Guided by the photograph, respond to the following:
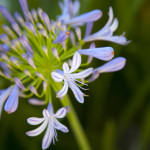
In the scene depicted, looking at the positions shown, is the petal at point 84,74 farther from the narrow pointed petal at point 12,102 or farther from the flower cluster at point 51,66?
the narrow pointed petal at point 12,102

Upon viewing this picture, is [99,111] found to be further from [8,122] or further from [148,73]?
[8,122]

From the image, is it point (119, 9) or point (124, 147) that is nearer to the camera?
point (119, 9)

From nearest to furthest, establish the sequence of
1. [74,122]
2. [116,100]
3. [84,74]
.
Result: [84,74], [74,122], [116,100]

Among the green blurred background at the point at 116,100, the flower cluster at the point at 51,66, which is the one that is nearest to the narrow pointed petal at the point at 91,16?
the flower cluster at the point at 51,66

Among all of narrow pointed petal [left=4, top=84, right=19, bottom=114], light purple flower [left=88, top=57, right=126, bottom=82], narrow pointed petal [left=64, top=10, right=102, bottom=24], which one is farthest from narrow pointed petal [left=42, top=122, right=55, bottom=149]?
narrow pointed petal [left=64, top=10, right=102, bottom=24]

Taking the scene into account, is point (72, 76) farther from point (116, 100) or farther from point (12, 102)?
point (116, 100)

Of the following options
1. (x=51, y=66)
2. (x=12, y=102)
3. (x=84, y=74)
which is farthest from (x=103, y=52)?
(x=12, y=102)

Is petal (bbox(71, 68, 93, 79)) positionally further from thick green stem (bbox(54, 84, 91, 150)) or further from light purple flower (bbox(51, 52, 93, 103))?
thick green stem (bbox(54, 84, 91, 150))

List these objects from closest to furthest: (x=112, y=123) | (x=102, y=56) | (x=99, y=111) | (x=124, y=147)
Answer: (x=102, y=56)
(x=112, y=123)
(x=99, y=111)
(x=124, y=147)

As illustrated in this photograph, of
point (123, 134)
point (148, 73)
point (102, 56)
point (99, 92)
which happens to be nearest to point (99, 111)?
point (99, 92)
